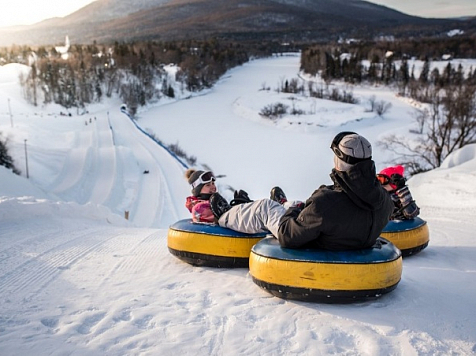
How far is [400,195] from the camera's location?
20.8 feet

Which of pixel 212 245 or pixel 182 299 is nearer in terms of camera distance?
pixel 182 299

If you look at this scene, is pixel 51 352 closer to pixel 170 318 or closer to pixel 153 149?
pixel 170 318

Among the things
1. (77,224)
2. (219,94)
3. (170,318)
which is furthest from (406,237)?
(219,94)

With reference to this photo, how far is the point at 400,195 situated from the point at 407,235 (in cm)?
66

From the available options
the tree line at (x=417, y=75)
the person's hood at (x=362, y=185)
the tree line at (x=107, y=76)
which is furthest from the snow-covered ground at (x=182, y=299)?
the tree line at (x=107, y=76)

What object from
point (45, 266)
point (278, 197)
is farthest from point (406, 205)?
point (45, 266)

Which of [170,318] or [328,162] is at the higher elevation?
[170,318]

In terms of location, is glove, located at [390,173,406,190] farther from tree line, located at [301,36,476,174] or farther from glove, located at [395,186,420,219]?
tree line, located at [301,36,476,174]

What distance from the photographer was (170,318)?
3.85m

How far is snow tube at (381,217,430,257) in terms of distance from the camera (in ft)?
19.4

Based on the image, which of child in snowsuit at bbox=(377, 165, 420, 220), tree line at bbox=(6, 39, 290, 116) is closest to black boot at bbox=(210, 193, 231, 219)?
child in snowsuit at bbox=(377, 165, 420, 220)

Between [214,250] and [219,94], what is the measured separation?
78734 mm

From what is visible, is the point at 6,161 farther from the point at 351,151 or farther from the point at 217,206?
the point at 351,151

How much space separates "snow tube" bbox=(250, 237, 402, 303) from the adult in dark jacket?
0.11 m
